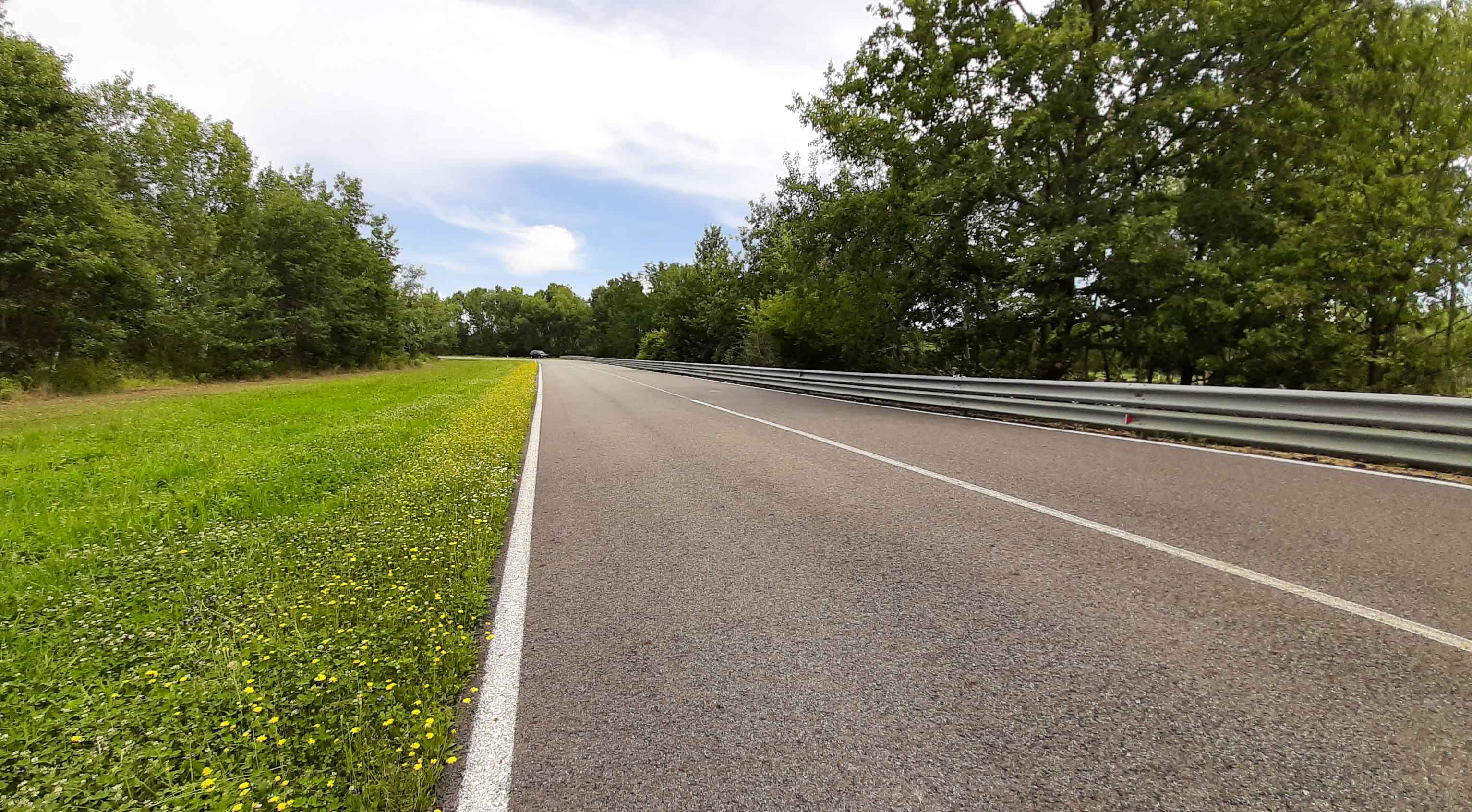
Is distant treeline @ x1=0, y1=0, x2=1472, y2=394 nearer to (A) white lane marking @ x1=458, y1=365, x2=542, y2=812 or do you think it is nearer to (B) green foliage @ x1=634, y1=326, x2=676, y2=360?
(A) white lane marking @ x1=458, y1=365, x2=542, y2=812

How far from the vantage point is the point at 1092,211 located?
43.0ft

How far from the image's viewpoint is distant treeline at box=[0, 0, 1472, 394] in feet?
32.3

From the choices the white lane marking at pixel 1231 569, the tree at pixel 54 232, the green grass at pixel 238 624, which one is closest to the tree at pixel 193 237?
the tree at pixel 54 232

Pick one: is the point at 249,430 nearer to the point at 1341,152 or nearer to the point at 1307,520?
the point at 1307,520

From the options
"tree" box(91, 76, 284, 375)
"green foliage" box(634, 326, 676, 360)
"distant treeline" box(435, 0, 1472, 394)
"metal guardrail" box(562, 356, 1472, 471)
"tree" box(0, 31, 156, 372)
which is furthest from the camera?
"green foliage" box(634, 326, 676, 360)

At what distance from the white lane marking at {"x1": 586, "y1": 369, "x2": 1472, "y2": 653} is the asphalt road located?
62 millimetres

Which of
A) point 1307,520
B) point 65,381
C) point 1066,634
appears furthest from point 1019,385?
point 65,381

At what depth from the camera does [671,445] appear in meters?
8.15

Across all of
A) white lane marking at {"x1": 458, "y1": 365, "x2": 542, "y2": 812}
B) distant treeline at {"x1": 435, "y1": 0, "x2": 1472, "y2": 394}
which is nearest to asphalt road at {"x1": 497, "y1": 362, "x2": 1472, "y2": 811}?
white lane marking at {"x1": 458, "y1": 365, "x2": 542, "y2": 812}

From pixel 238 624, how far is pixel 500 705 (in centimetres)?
165

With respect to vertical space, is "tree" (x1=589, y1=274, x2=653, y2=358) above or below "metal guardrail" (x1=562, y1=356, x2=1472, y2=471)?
above

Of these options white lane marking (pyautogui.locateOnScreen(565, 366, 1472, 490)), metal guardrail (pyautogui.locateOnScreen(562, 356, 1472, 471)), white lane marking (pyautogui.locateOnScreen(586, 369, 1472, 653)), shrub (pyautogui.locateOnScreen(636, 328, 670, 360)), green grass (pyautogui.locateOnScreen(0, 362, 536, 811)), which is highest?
shrub (pyautogui.locateOnScreen(636, 328, 670, 360))

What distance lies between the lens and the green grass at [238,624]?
1818mm

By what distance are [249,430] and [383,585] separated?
860 centimetres
